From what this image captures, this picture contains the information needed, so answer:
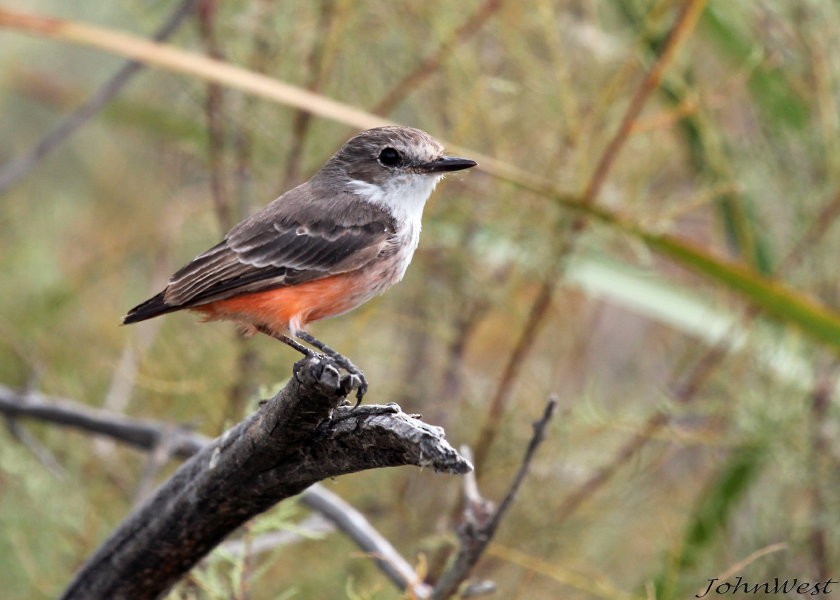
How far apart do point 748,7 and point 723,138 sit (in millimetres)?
662

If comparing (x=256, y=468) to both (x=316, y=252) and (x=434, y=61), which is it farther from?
(x=434, y=61)

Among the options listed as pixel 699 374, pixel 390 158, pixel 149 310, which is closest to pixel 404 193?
pixel 390 158

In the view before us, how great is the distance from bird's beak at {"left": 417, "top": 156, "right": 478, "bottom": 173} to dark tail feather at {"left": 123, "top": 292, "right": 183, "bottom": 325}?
1041 millimetres

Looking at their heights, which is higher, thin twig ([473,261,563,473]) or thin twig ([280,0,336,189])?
thin twig ([280,0,336,189])

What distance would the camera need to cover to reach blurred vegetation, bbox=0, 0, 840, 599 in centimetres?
514

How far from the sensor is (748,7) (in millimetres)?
5828

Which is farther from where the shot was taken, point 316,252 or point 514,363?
point 514,363

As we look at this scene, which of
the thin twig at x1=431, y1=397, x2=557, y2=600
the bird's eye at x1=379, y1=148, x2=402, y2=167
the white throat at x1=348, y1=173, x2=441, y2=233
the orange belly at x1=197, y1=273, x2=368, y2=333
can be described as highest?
the bird's eye at x1=379, y1=148, x2=402, y2=167

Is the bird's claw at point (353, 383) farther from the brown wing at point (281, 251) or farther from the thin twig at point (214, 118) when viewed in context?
the thin twig at point (214, 118)

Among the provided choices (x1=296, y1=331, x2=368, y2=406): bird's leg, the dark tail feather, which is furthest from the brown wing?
(x1=296, y1=331, x2=368, y2=406): bird's leg

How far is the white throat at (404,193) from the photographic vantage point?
4.24 m

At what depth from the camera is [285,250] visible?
13.0ft

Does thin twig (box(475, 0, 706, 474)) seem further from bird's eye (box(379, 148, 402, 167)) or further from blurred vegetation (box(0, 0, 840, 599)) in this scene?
bird's eye (box(379, 148, 402, 167))

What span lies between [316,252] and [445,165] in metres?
0.57
